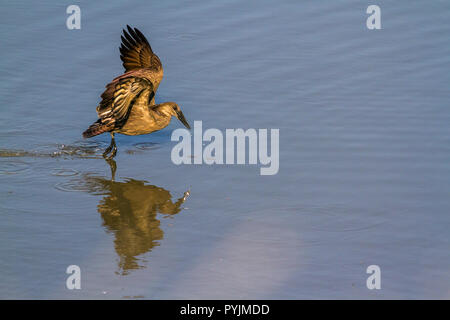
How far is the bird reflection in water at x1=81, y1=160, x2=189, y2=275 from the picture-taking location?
736 centimetres

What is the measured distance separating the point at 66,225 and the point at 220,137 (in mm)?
2609

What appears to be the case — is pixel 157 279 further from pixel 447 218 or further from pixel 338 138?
pixel 338 138

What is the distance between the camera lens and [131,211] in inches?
327

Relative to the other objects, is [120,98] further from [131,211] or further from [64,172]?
[131,211]

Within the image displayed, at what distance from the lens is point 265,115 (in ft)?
33.7

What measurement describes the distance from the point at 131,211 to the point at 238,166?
1.43m

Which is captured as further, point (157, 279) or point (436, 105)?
point (436, 105)

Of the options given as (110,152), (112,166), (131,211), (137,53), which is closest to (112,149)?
(110,152)

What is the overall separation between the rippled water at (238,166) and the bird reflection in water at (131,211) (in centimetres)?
2

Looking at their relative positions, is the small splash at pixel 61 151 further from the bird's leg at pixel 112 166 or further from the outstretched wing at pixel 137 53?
the outstretched wing at pixel 137 53

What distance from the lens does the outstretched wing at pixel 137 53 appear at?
33.7 feet

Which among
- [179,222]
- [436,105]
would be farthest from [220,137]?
[436,105]

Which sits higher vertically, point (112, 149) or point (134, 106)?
point (134, 106)
